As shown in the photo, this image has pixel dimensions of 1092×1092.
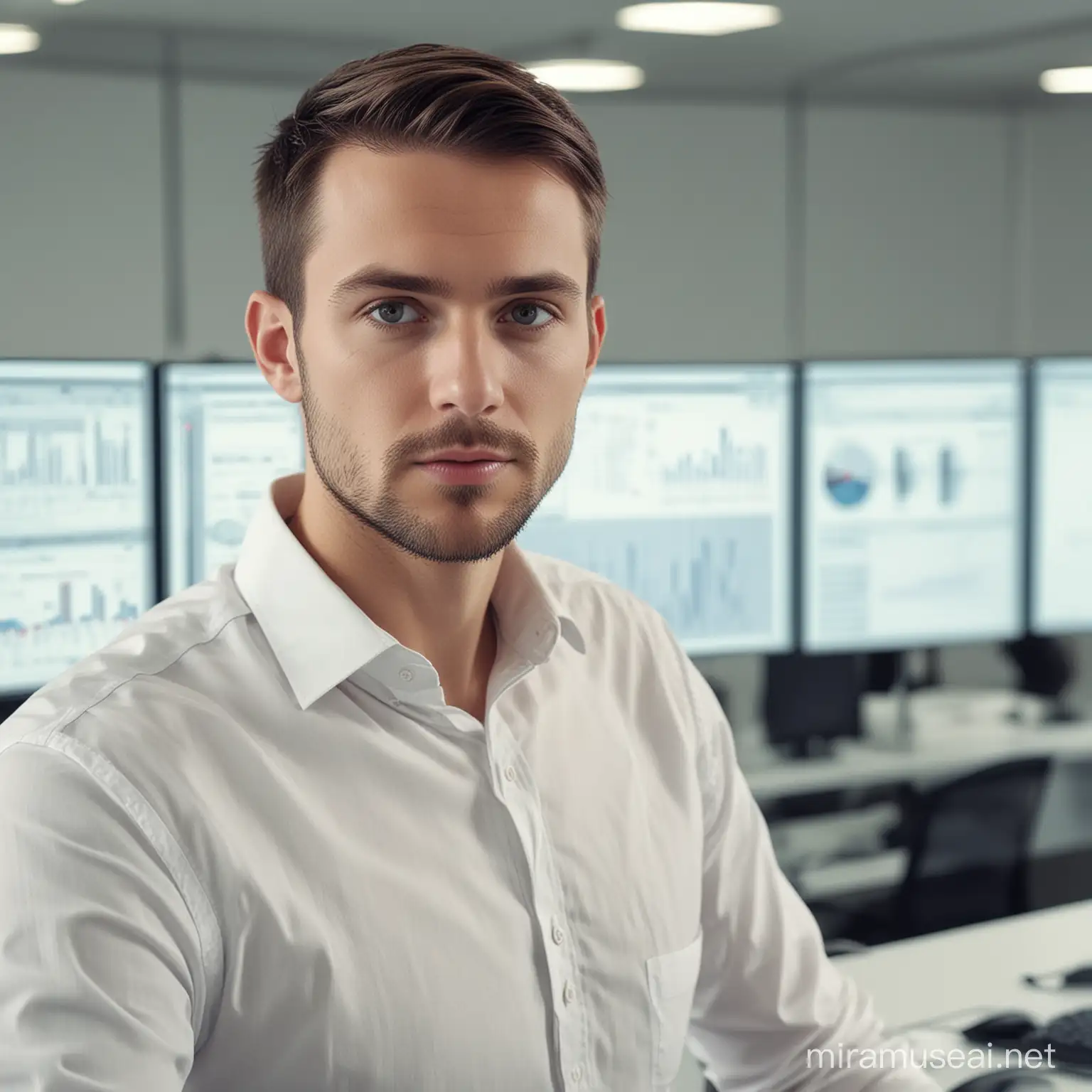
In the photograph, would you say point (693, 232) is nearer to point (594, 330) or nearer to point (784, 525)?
point (784, 525)

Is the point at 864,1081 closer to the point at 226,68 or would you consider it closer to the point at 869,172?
the point at 226,68

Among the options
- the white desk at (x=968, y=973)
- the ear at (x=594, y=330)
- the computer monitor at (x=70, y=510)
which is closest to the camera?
the ear at (x=594, y=330)

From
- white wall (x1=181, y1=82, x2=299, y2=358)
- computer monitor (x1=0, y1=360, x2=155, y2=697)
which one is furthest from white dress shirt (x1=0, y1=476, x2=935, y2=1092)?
white wall (x1=181, y1=82, x2=299, y2=358)

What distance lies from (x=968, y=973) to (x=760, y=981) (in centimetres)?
94

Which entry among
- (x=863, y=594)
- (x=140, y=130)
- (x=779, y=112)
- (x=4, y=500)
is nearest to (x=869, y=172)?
(x=779, y=112)

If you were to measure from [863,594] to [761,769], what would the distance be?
0.49m

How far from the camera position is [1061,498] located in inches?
139

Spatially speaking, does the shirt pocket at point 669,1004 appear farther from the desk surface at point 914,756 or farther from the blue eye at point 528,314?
the desk surface at point 914,756

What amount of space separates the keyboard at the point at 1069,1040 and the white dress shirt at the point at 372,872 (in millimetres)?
532

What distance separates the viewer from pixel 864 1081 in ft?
3.77

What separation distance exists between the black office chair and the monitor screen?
0.41 meters

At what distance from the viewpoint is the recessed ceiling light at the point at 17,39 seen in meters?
2.76

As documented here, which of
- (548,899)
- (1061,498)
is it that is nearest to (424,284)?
(548,899)

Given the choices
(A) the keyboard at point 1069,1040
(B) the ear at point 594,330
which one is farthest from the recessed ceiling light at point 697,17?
(A) the keyboard at point 1069,1040
